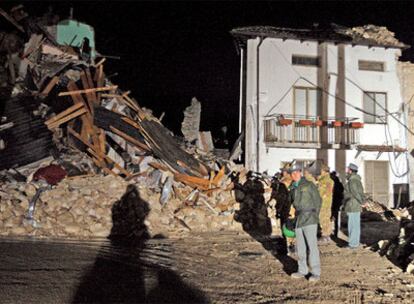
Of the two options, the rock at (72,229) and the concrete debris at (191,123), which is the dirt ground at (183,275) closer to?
the rock at (72,229)

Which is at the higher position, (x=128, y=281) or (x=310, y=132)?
(x=310, y=132)

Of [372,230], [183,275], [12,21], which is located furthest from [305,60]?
[183,275]

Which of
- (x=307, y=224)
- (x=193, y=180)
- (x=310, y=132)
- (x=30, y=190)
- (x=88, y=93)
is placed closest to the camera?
(x=307, y=224)

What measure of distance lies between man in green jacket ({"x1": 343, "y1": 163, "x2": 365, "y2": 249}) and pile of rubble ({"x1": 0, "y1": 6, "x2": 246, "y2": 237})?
3839mm

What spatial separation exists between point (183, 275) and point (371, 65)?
18.1 metres

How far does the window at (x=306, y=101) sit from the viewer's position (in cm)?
1994

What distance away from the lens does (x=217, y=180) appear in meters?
12.3

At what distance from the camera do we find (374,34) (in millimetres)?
21312

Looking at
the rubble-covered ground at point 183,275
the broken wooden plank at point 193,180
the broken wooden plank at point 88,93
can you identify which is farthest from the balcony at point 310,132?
the rubble-covered ground at point 183,275

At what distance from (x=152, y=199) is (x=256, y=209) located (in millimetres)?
3254

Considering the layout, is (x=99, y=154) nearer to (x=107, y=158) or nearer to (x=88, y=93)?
(x=107, y=158)

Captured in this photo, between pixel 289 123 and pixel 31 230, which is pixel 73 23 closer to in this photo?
pixel 289 123

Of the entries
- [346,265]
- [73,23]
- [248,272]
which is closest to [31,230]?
[248,272]

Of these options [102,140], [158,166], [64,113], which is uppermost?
[64,113]
